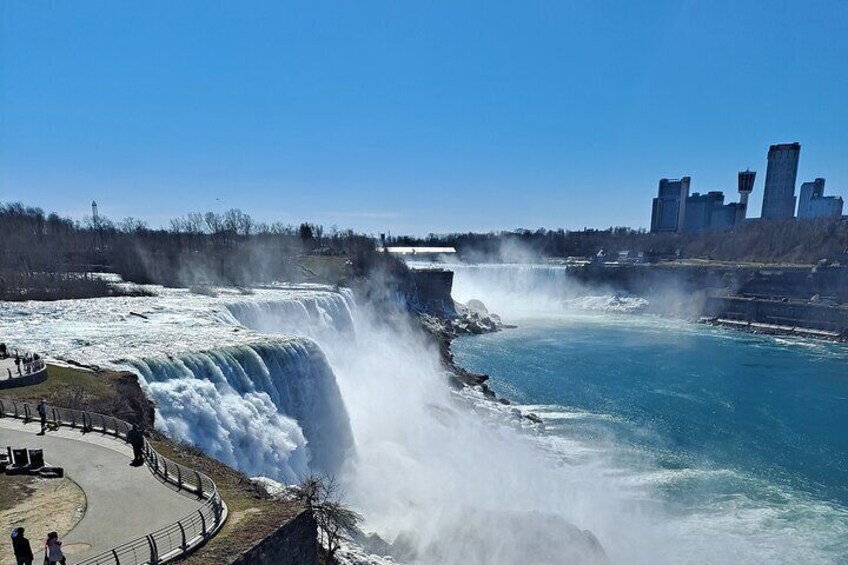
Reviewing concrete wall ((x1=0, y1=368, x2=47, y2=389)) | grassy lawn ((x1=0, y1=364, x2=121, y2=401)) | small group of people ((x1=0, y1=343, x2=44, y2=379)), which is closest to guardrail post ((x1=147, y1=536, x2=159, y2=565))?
grassy lawn ((x1=0, y1=364, x2=121, y2=401))

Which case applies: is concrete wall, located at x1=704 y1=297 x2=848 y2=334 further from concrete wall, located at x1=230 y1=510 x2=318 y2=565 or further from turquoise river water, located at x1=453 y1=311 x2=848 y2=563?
concrete wall, located at x1=230 y1=510 x2=318 y2=565

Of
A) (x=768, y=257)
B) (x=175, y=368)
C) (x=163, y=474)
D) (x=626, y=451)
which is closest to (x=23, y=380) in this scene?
(x=175, y=368)

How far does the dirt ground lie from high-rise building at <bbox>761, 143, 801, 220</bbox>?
198 metres

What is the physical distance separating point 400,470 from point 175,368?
10.2 meters

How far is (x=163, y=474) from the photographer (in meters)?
10.5

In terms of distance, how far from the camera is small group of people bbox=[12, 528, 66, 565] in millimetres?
7043

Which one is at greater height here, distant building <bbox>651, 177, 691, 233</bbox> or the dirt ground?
distant building <bbox>651, 177, 691, 233</bbox>

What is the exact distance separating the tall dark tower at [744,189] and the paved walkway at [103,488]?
18796 cm

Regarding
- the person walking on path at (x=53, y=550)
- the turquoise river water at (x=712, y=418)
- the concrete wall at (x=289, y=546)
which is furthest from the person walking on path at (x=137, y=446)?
the turquoise river water at (x=712, y=418)

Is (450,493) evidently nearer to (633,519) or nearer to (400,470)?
(400,470)

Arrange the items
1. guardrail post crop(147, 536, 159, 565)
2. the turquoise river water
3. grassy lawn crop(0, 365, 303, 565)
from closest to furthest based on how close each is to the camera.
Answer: guardrail post crop(147, 536, 159, 565) → grassy lawn crop(0, 365, 303, 565) → the turquoise river water

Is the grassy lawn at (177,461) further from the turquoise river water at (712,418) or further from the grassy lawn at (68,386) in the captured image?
the turquoise river water at (712,418)

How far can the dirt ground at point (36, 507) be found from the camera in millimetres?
8391

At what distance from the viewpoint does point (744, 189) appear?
538ft
